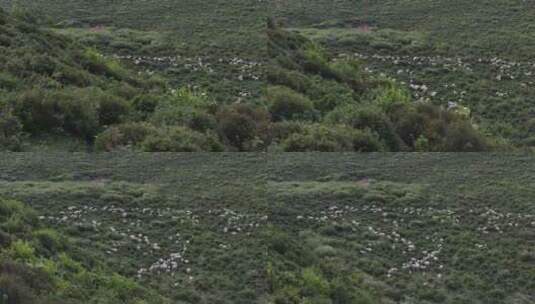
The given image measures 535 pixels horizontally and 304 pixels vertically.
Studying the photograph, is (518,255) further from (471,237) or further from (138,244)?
(138,244)

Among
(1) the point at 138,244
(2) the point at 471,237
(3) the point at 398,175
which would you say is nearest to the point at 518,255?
(2) the point at 471,237

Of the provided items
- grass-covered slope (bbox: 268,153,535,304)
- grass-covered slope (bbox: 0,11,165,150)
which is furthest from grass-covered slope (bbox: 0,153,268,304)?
grass-covered slope (bbox: 0,11,165,150)

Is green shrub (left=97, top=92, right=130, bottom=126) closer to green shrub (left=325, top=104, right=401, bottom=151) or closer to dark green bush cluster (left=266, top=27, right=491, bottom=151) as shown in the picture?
dark green bush cluster (left=266, top=27, right=491, bottom=151)

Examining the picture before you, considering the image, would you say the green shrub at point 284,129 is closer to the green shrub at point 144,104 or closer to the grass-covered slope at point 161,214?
the grass-covered slope at point 161,214

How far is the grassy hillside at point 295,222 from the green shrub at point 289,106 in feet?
3.76

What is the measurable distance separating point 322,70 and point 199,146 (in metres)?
4.58

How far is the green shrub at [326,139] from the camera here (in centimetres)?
2823

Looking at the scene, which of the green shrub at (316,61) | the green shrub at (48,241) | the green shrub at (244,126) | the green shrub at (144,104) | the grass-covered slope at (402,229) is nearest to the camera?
the green shrub at (244,126)

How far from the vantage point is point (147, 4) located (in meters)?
36.9

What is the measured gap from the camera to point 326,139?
28.5 meters

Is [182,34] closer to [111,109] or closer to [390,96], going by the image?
[111,109]

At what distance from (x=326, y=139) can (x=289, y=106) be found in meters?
1.26

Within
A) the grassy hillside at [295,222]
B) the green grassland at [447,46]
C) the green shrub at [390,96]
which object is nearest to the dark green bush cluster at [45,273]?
the grassy hillside at [295,222]

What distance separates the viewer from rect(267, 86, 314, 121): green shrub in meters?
29.0
